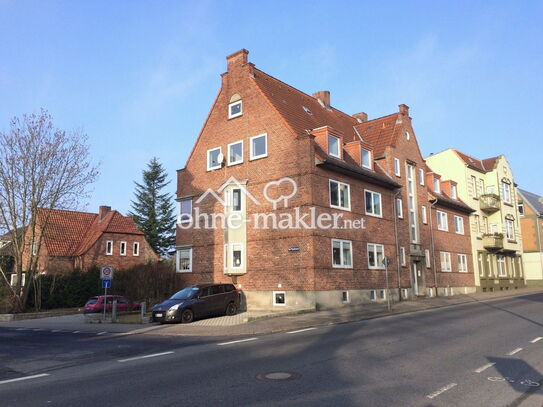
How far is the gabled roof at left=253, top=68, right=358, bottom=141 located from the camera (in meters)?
25.8

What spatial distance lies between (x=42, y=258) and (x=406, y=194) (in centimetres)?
3062

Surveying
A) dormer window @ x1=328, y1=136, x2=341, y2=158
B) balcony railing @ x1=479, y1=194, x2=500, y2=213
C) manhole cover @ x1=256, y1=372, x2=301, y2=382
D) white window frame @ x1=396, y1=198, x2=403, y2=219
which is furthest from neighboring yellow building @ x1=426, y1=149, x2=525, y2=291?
manhole cover @ x1=256, y1=372, x2=301, y2=382

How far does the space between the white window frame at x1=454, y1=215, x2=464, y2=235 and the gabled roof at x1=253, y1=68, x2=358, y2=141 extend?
11873mm

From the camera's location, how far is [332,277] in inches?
904

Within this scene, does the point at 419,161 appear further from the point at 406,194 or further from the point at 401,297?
the point at 401,297

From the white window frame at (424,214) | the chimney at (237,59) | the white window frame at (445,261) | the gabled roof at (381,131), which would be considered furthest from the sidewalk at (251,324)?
the chimney at (237,59)

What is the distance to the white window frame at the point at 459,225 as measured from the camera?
36.9m

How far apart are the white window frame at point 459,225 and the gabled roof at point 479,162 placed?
620cm

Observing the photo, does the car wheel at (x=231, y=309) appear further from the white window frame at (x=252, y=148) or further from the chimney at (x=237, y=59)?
the chimney at (x=237, y=59)

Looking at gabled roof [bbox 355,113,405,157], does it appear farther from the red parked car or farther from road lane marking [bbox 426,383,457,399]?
road lane marking [bbox 426,383,457,399]

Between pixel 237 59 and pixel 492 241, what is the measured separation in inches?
1088

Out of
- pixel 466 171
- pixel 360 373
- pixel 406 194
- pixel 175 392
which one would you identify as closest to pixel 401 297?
pixel 406 194

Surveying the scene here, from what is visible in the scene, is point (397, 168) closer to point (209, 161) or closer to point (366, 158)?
point (366, 158)

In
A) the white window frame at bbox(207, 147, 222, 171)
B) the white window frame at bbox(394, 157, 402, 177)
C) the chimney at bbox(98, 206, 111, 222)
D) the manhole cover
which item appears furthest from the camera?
the chimney at bbox(98, 206, 111, 222)
